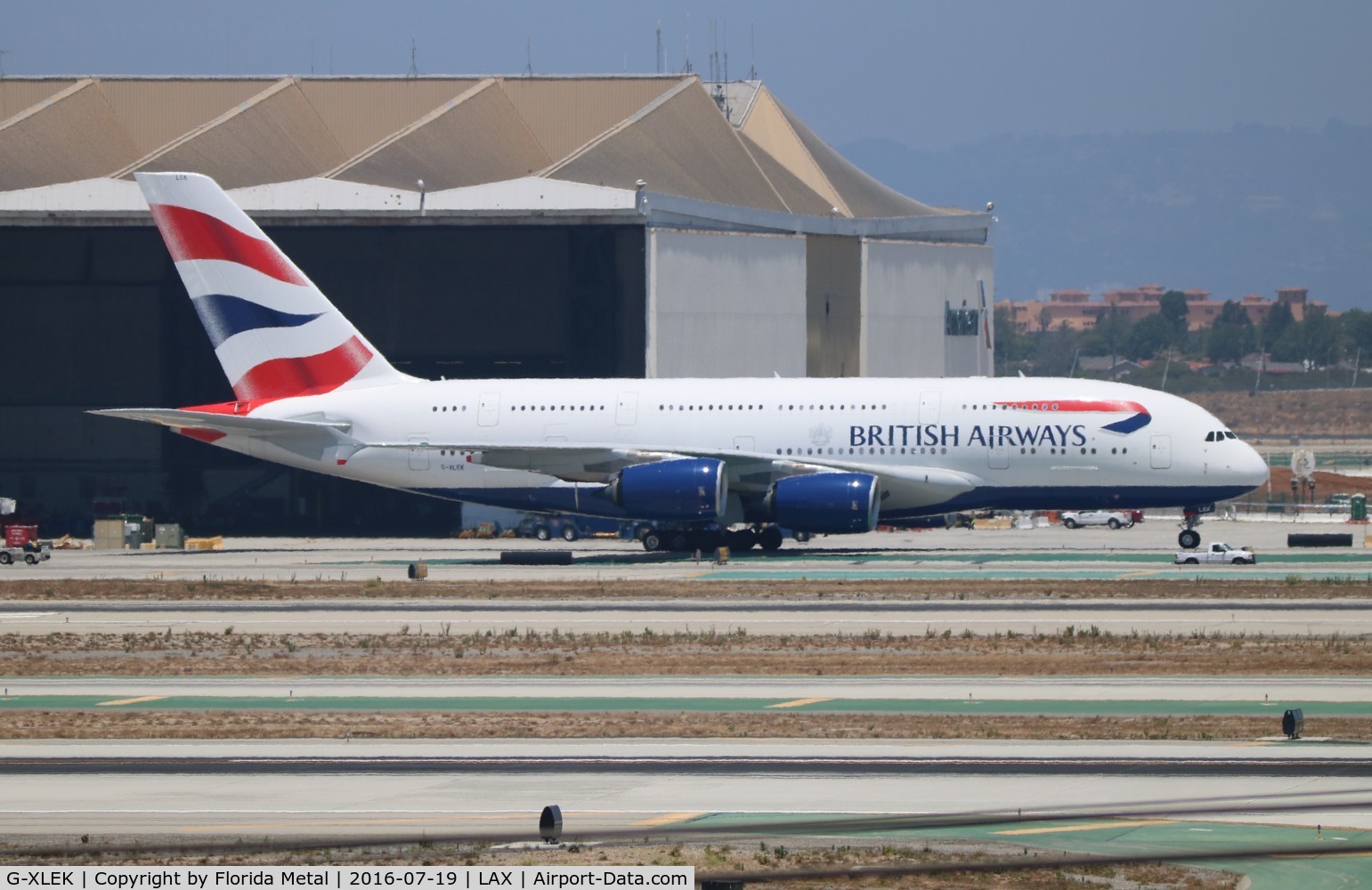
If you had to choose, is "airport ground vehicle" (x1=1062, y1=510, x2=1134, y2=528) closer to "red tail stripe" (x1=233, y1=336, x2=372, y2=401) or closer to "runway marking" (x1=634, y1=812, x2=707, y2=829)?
"red tail stripe" (x1=233, y1=336, x2=372, y2=401)

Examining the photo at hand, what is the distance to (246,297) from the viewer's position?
185ft

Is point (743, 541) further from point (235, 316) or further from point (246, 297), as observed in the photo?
point (235, 316)

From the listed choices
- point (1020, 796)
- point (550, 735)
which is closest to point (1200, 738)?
point (1020, 796)

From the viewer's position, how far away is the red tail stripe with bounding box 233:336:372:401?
187ft

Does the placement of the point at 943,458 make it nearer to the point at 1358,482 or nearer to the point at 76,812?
the point at 76,812

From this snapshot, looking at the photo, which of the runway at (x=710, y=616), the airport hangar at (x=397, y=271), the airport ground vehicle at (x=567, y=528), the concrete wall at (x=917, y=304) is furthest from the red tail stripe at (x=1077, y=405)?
the concrete wall at (x=917, y=304)

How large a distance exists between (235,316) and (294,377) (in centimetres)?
267

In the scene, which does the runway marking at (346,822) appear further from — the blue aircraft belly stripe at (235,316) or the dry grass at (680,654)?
the blue aircraft belly stripe at (235,316)

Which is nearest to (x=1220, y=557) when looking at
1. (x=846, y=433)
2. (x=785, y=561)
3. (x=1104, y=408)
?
(x=1104, y=408)

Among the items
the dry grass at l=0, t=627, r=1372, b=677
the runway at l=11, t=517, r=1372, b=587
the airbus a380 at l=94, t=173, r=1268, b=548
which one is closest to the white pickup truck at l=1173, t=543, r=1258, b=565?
the runway at l=11, t=517, r=1372, b=587

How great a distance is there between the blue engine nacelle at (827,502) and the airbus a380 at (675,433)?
6 centimetres

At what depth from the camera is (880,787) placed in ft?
65.8

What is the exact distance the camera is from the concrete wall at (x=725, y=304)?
71250mm

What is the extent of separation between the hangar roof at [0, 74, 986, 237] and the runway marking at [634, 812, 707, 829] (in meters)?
52.6
